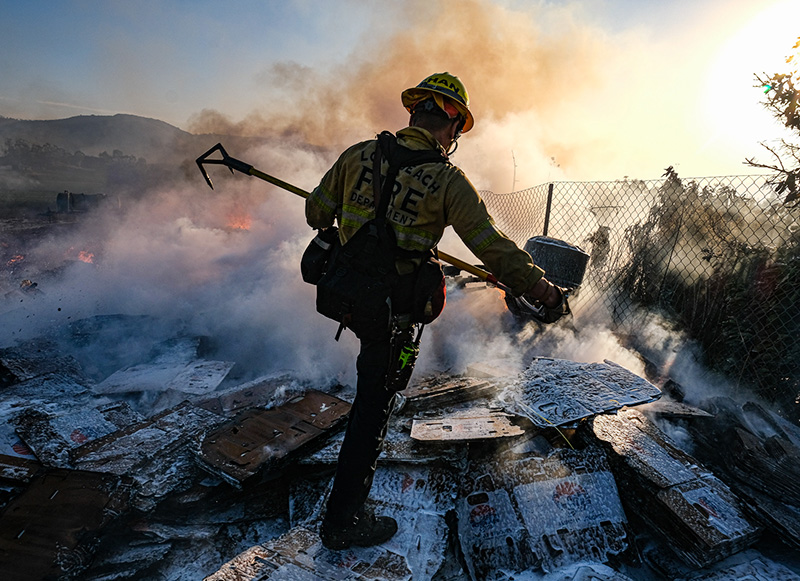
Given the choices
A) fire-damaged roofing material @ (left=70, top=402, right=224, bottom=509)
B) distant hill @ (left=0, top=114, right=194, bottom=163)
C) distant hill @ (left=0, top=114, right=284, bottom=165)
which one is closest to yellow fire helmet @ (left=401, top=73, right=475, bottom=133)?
fire-damaged roofing material @ (left=70, top=402, right=224, bottom=509)

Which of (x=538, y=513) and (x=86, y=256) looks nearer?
(x=538, y=513)

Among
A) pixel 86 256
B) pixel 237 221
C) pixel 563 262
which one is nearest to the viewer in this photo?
pixel 563 262

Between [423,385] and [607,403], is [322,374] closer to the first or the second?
[423,385]

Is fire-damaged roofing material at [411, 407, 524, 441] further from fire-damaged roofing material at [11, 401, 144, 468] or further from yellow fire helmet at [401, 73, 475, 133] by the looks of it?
fire-damaged roofing material at [11, 401, 144, 468]

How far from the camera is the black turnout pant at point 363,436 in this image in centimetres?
192

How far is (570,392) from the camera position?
292 cm

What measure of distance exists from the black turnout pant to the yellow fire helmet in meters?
1.17

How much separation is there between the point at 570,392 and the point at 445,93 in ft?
7.22

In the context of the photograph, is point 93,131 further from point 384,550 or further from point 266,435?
point 384,550

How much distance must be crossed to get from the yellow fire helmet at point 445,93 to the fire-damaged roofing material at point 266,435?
7.19 feet

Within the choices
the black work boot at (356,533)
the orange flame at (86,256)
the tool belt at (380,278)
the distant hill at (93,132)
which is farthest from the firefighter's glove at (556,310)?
the distant hill at (93,132)

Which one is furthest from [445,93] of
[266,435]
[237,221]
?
[237,221]

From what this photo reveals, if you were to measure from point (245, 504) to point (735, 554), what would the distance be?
9.29 ft

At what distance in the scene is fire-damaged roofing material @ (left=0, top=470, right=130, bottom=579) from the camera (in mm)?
1991
